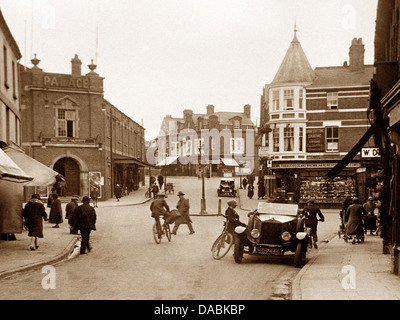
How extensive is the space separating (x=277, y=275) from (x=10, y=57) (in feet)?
48.7

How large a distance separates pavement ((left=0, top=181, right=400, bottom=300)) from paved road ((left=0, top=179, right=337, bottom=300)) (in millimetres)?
514

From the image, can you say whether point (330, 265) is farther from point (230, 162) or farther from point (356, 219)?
point (230, 162)

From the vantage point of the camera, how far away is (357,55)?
3719 centimetres

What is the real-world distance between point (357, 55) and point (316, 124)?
6.36 m

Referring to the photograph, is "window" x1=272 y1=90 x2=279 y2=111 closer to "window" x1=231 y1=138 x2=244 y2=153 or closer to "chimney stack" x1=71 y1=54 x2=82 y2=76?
"chimney stack" x1=71 y1=54 x2=82 y2=76

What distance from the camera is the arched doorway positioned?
3766 cm

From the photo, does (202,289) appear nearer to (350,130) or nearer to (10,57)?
(10,57)

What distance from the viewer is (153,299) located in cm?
834

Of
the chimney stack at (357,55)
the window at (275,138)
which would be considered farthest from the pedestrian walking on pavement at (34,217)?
the chimney stack at (357,55)

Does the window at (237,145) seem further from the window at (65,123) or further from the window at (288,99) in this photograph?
the window at (65,123)

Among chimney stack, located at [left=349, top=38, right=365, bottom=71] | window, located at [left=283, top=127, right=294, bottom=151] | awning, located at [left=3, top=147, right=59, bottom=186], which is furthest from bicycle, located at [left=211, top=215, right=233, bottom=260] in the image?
chimney stack, located at [left=349, top=38, right=365, bottom=71]

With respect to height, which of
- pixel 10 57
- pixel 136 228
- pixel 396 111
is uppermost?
pixel 10 57

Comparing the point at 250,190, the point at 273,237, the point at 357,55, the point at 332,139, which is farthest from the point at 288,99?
the point at 273,237
